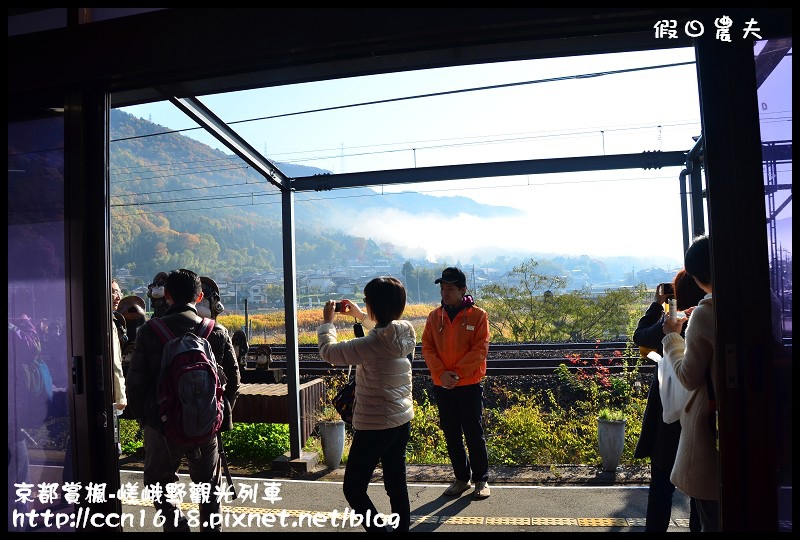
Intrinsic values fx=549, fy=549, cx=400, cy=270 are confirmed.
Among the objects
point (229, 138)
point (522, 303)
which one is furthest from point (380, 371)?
point (522, 303)

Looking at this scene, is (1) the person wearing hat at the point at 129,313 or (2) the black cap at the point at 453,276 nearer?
(2) the black cap at the point at 453,276

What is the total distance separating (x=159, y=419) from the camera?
10.2 ft

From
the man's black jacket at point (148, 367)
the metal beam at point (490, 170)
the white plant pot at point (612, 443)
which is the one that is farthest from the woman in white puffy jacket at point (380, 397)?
the white plant pot at point (612, 443)

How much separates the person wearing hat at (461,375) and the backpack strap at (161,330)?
2.11 m

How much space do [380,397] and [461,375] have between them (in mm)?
1424

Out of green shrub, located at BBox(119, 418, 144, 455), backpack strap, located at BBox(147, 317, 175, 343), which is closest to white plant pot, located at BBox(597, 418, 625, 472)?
backpack strap, located at BBox(147, 317, 175, 343)

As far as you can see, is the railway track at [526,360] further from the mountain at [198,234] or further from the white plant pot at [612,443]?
the mountain at [198,234]

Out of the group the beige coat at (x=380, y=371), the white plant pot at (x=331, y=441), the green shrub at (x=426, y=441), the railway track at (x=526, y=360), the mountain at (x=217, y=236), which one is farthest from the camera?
the mountain at (x=217, y=236)

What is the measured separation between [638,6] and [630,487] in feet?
12.6

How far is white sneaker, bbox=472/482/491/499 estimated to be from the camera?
4.46 m

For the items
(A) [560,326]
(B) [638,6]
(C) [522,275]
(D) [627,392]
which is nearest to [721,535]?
(B) [638,6]

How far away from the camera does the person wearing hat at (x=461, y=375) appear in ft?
14.6

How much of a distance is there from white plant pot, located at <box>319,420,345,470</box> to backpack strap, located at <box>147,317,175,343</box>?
2.55 metres

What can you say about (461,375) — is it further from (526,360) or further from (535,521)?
(526,360)
